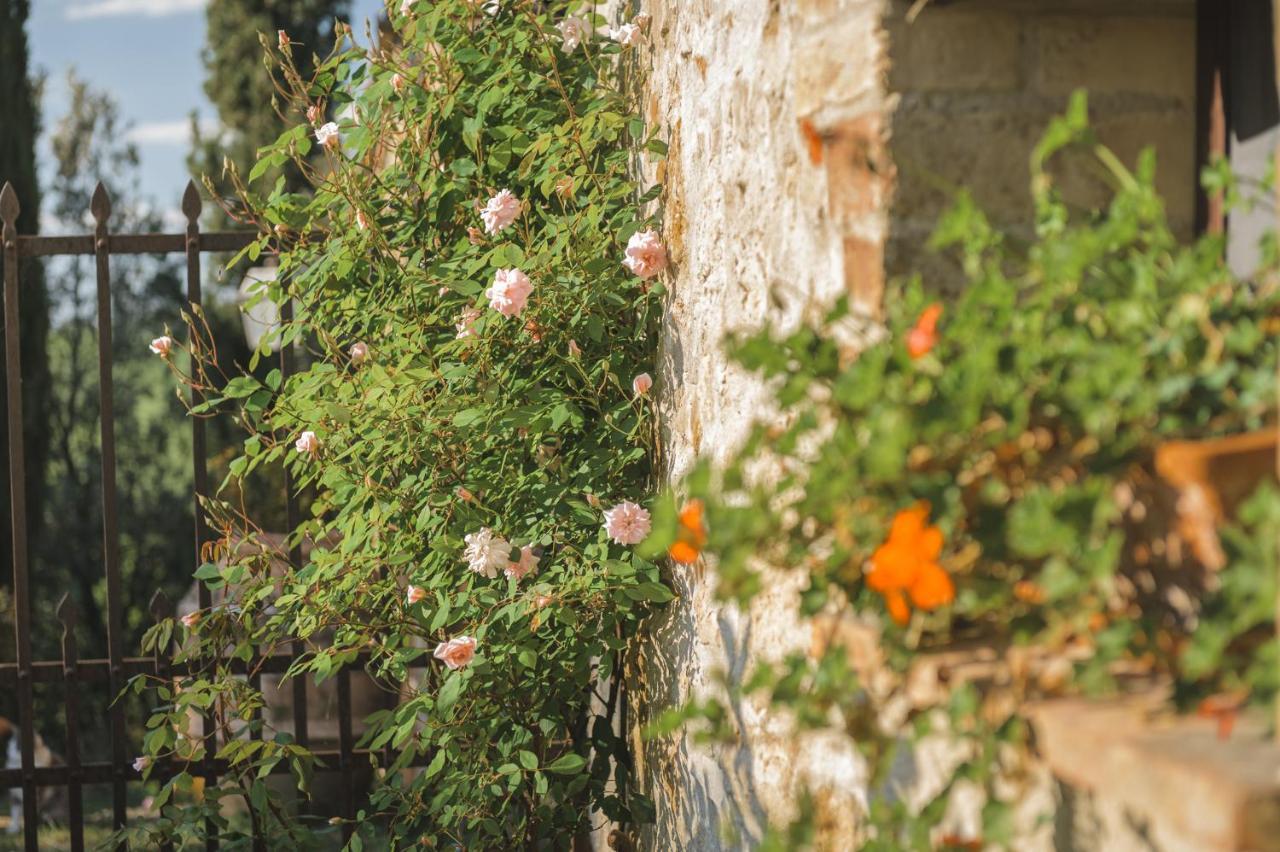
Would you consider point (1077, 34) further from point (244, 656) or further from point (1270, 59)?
point (244, 656)

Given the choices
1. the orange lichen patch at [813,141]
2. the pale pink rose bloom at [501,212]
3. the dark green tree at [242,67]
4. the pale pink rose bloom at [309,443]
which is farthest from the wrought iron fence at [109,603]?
the dark green tree at [242,67]

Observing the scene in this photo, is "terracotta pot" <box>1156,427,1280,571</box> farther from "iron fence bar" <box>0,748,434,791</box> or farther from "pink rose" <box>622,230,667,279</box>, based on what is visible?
"iron fence bar" <box>0,748,434,791</box>

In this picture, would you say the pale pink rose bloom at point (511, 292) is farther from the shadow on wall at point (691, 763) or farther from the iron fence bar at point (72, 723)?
the iron fence bar at point (72, 723)

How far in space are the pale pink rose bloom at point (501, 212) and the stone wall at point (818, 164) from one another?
1.19 ft

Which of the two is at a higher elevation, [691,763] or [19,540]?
[19,540]

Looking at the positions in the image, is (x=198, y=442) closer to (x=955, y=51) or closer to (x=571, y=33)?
(x=571, y=33)

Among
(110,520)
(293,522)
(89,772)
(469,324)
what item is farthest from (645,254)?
(89,772)

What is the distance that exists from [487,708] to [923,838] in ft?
5.38

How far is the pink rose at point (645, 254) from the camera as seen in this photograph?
2490 mm

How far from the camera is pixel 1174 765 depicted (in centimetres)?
91

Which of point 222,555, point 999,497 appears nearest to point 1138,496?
point 999,497

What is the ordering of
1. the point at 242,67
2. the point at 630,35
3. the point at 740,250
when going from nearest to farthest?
the point at 740,250, the point at 630,35, the point at 242,67

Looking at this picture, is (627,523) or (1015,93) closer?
(1015,93)

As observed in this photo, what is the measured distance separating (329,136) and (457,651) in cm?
121
